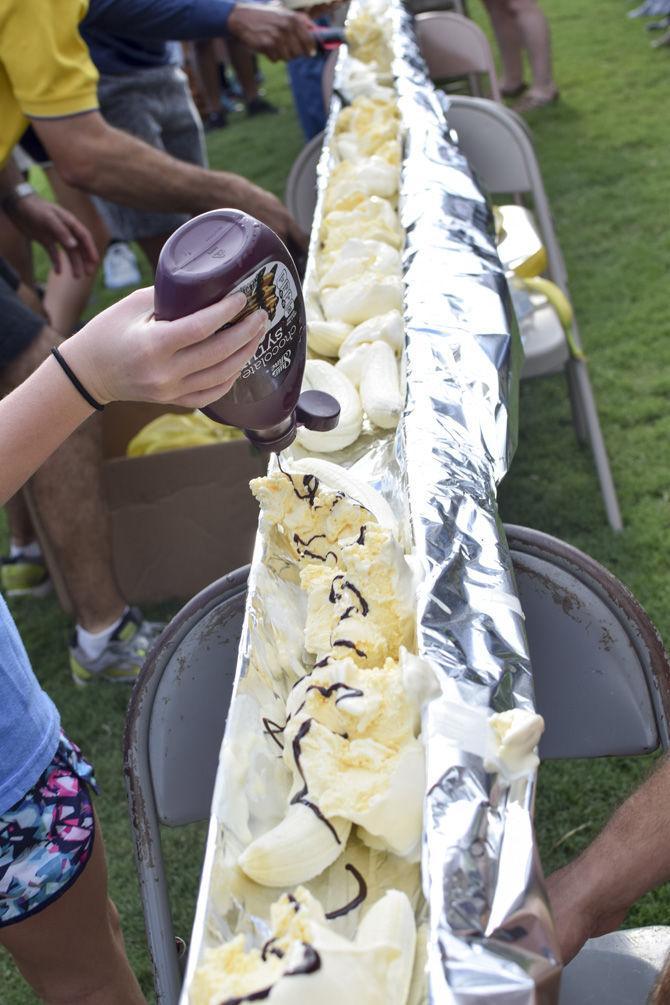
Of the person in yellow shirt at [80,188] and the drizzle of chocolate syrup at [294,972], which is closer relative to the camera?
the drizzle of chocolate syrup at [294,972]

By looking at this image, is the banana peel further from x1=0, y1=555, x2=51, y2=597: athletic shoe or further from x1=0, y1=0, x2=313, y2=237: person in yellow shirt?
x1=0, y1=555, x2=51, y2=597: athletic shoe

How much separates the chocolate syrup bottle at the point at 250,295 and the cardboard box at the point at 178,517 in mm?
1226

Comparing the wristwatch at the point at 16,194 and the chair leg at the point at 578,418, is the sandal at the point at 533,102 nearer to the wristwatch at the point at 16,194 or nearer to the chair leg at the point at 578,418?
the chair leg at the point at 578,418

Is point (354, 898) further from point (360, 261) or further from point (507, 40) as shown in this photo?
point (507, 40)

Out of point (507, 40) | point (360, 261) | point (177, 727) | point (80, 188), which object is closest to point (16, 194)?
point (80, 188)

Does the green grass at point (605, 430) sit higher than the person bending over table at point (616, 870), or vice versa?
the person bending over table at point (616, 870)

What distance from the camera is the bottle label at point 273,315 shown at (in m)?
1.01

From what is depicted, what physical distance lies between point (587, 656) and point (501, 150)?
1999mm

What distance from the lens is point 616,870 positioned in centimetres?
101

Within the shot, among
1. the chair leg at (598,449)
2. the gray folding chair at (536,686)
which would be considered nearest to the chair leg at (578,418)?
the chair leg at (598,449)

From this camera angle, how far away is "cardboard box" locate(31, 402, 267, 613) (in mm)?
2580

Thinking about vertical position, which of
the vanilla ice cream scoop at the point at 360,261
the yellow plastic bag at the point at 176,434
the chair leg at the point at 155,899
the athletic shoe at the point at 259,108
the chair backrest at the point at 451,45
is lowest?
the athletic shoe at the point at 259,108

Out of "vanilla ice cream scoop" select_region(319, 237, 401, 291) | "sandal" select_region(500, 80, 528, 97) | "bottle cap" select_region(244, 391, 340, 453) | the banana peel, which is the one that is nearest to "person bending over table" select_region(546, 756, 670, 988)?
"bottle cap" select_region(244, 391, 340, 453)

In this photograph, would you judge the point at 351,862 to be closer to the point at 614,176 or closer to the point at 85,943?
the point at 85,943
